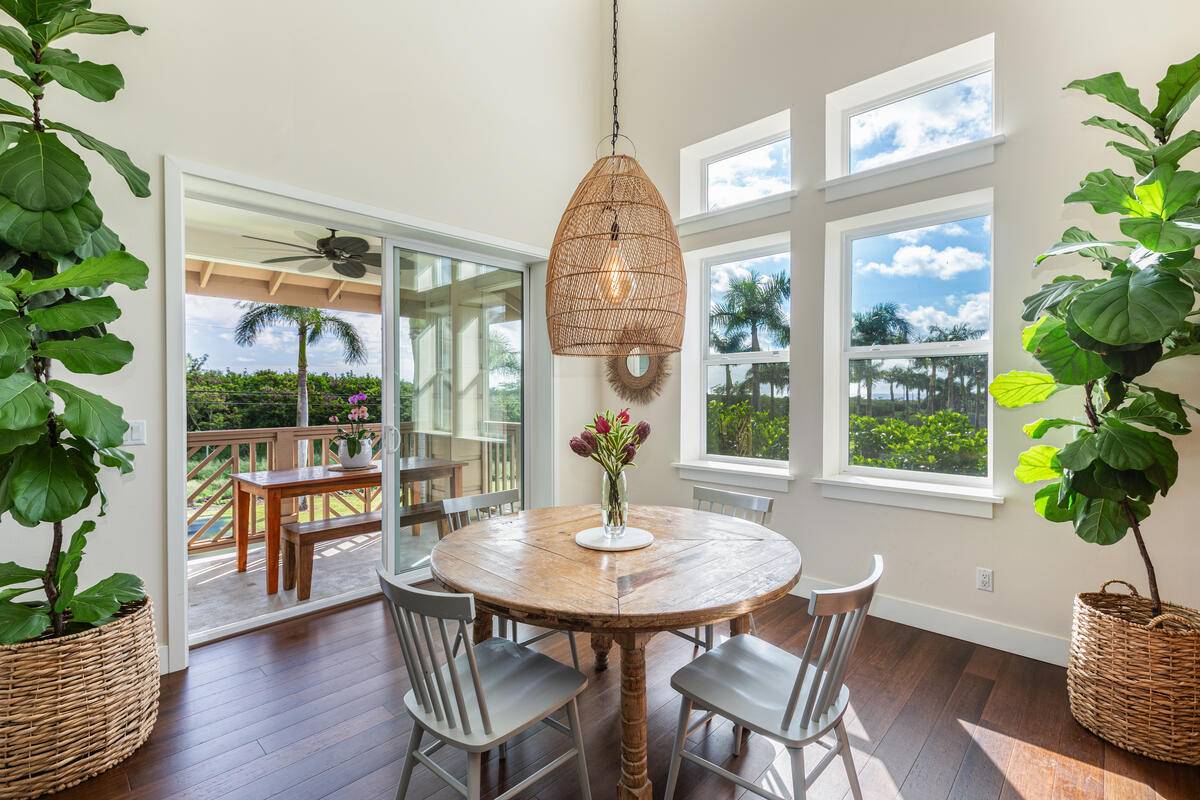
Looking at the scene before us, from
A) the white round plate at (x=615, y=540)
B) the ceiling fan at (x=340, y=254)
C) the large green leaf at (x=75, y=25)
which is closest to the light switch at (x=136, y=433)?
the large green leaf at (x=75, y=25)

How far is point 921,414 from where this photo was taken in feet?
10.2

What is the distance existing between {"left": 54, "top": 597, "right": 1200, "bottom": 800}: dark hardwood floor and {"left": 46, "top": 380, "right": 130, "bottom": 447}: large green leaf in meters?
1.11

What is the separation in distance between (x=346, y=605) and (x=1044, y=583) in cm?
360

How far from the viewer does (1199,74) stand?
185cm

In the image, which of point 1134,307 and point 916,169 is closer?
point 1134,307

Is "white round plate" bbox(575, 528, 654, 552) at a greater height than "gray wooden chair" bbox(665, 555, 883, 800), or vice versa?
"white round plate" bbox(575, 528, 654, 552)

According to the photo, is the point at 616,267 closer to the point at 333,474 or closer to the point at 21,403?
the point at 21,403

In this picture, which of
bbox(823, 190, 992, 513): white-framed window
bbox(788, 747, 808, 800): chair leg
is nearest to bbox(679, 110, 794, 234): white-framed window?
bbox(823, 190, 992, 513): white-framed window

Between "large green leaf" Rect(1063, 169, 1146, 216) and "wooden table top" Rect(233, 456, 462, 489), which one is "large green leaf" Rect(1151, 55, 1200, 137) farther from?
"wooden table top" Rect(233, 456, 462, 489)

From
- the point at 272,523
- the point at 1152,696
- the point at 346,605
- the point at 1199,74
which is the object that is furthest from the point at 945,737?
the point at 272,523

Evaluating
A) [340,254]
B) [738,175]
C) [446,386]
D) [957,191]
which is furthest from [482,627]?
[738,175]

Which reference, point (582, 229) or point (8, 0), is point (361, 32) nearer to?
point (8, 0)

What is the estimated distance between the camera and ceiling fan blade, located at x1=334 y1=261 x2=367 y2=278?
4.42 m

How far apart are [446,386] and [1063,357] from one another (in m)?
3.15
